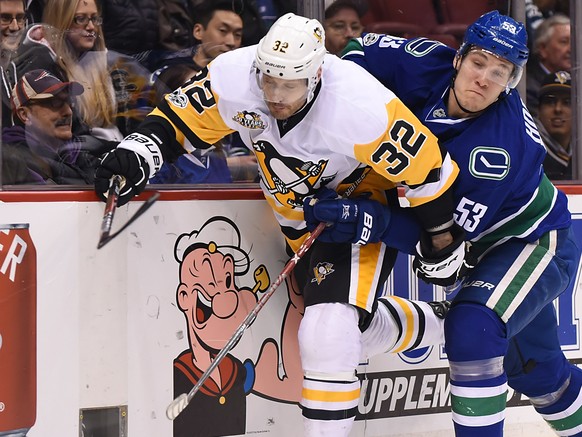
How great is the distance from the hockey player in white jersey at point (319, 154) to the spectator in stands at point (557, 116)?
97cm

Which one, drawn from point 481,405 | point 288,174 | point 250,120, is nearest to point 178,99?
point 250,120

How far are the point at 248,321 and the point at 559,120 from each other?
1.44 m

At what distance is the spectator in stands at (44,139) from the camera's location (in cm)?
256

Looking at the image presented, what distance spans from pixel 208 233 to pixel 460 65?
2.59ft

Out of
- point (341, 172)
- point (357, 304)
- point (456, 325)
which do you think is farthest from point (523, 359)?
point (341, 172)

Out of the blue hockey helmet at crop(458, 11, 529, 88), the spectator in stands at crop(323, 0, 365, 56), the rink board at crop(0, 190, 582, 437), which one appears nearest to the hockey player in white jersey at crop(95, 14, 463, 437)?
the rink board at crop(0, 190, 582, 437)

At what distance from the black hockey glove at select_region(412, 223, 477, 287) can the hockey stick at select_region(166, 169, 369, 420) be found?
0.24 metres

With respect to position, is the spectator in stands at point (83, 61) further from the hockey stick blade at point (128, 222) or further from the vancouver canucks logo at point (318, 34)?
the vancouver canucks logo at point (318, 34)

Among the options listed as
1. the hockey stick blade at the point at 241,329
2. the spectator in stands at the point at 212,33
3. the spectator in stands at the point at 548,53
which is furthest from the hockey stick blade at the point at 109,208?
the spectator in stands at the point at 548,53

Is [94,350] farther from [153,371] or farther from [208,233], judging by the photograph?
[208,233]

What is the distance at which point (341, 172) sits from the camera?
256 cm

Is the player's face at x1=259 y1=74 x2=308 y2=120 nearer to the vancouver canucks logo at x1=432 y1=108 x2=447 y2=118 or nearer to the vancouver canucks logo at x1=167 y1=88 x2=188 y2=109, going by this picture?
the vancouver canucks logo at x1=167 y1=88 x2=188 y2=109

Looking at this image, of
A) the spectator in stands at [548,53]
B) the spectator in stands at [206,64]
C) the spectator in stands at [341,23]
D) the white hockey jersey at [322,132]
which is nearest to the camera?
the white hockey jersey at [322,132]

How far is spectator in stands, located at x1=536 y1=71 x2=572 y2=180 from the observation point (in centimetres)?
341
